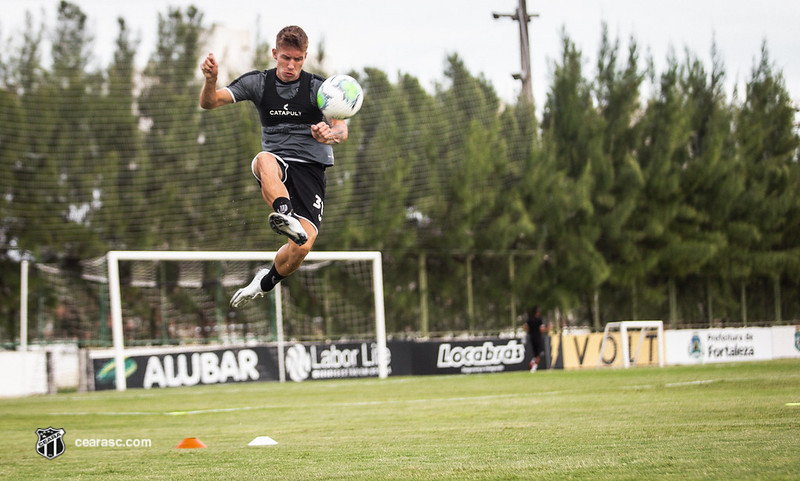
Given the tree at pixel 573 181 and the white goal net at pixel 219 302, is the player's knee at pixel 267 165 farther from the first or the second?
the tree at pixel 573 181

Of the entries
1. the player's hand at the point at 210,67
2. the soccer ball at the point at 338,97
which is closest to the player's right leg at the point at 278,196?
the soccer ball at the point at 338,97

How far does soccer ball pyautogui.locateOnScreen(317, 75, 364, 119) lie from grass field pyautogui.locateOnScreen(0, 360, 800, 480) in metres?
2.66

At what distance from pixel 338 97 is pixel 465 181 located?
21.2 meters

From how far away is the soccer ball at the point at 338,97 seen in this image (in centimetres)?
736

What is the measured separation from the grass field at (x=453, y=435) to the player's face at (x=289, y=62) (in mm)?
2967

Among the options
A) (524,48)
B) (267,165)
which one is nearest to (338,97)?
(267,165)

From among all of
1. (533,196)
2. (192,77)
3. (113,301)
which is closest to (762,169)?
(533,196)

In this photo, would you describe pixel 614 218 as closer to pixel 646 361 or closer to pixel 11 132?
pixel 646 361

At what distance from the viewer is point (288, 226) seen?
23.0 ft

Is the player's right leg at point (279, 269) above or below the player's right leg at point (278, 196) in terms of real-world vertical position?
below

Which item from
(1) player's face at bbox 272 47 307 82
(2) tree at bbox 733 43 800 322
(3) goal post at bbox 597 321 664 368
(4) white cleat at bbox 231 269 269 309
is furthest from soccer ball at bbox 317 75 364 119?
(2) tree at bbox 733 43 800 322

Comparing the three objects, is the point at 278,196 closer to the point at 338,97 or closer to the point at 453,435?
the point at 338,97

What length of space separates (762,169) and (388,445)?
29756 millimetres

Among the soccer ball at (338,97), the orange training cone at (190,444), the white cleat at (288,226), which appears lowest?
the orange training cone at (190,444)
